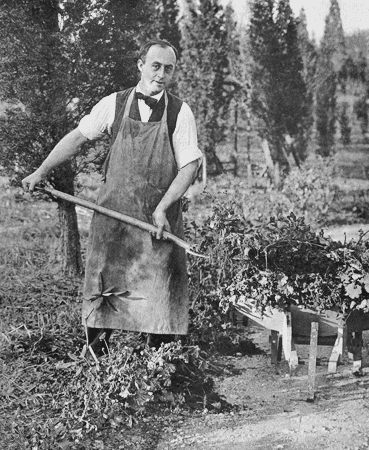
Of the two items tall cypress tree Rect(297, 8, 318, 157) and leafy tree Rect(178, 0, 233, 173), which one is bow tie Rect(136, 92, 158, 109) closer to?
leafy tree Rect(178, 0, 233, 173)

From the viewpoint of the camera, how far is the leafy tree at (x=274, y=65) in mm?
14773

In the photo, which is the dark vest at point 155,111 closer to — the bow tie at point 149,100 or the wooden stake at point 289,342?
the bow tie at point 149,100

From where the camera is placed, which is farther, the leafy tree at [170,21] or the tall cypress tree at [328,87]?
the tall cypress tree at [328,87]

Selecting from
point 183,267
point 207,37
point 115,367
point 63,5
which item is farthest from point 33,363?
point 207,37

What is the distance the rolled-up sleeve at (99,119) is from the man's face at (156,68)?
0.78 ft

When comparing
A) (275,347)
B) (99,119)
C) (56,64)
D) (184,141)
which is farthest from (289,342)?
(56,64)

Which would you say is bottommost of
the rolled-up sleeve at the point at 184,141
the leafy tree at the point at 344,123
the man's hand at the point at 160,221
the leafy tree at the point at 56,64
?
the man's hand at the point at 160,221

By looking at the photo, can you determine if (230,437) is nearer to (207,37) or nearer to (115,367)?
(115,367)

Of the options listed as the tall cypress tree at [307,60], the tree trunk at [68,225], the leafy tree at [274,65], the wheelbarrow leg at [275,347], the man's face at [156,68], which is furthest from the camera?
the tall cypress tree at [307,60]

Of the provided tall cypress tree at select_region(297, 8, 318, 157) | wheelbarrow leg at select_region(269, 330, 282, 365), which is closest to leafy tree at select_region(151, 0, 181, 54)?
tall cypress tree at select_region(297, 8, 318, 157)

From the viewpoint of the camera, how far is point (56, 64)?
519 cm

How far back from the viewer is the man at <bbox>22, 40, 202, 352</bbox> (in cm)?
361

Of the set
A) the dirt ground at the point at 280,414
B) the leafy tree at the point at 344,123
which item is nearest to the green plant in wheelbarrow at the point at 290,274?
the dirt ground at the point at 280,414

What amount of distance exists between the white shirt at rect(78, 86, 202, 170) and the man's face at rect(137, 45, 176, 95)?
55 millimetres
